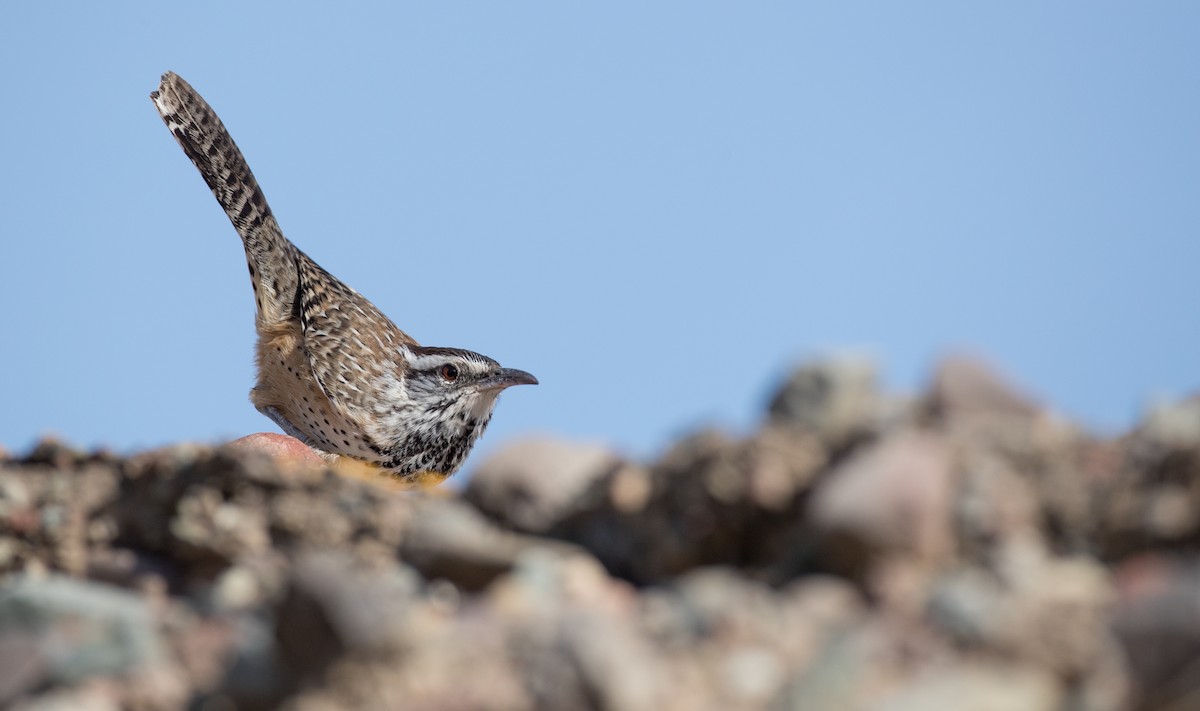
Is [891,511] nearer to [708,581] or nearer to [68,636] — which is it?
[708,581]

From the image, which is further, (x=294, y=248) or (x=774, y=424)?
(x=294, y=248)

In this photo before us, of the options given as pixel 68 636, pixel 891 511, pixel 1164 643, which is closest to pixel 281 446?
pixel 68 636

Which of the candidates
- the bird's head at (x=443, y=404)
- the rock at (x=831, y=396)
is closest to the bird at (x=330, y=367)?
the bird's head at (x=443, y=404)

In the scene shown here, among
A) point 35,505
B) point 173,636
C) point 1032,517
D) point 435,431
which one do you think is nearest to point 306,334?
point 435,431

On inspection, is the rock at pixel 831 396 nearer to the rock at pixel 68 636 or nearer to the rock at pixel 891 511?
the rock at pixel 891 511

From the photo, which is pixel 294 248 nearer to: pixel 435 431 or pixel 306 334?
pixel 306 334

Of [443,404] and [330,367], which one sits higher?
[443,404]
